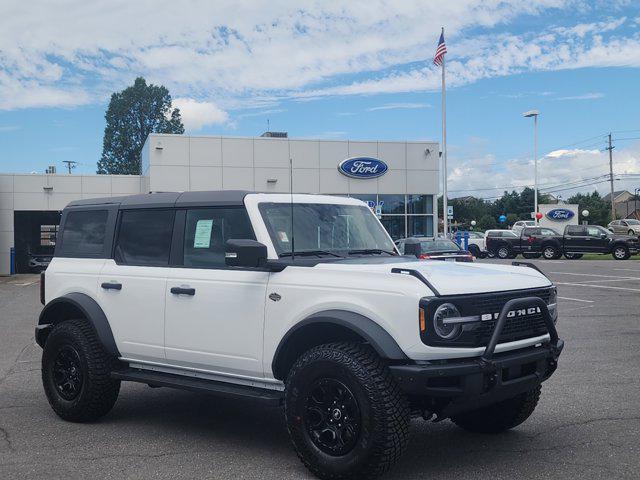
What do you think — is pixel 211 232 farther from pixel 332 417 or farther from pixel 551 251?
pixel 551 251

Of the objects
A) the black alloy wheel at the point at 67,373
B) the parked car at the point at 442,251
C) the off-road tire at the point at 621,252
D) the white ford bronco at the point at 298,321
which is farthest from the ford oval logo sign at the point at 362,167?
the black alloy wheel at the point at 67,373

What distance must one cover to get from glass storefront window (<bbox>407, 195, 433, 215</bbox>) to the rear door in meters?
30.7

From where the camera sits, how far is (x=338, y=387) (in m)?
4.75

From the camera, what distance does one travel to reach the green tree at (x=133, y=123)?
7400 cm

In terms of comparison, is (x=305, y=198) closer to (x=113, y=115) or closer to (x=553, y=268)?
(x=553, y=268)

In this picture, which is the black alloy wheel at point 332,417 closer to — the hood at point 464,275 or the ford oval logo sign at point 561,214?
the hood at point 464,275

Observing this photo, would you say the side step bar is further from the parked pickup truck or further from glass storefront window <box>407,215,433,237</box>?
the parked pickup truck

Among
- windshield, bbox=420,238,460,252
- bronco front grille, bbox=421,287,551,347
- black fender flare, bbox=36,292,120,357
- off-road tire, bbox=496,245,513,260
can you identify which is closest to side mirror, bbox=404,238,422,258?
bronco front grille, bbox=421,287,551,347

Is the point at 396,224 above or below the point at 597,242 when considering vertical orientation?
above

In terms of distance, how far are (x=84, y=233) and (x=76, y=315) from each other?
0.76 metres

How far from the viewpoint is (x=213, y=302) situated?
18.2 feet

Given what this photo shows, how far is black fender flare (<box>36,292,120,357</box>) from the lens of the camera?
20.4ft

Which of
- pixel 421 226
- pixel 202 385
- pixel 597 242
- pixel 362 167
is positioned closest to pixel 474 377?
pixel 202 385

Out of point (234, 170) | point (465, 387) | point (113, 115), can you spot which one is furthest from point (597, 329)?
point (113, 115)
